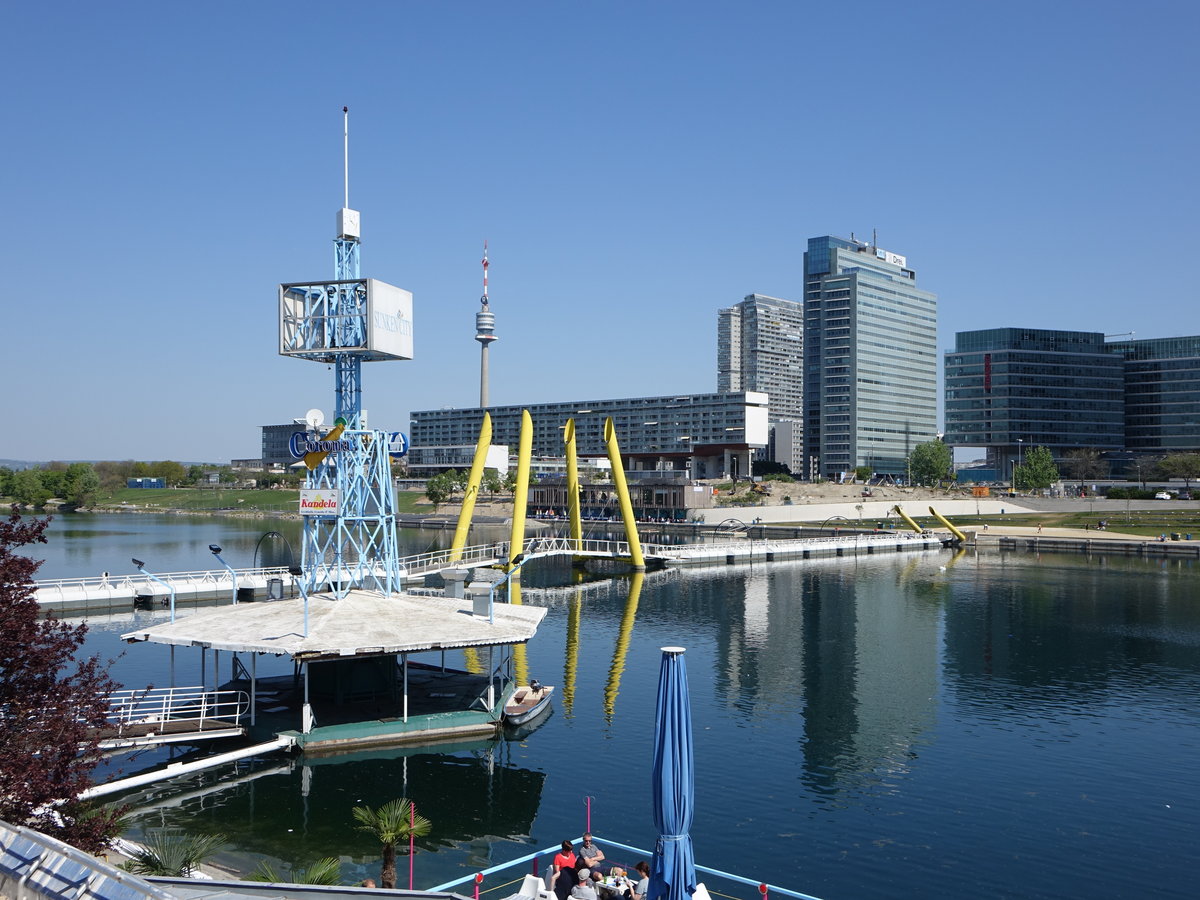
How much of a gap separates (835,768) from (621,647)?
27.8 meters

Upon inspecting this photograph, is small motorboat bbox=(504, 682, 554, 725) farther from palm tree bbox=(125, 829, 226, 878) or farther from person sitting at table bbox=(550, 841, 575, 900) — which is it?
palm tree bbox=(125, 829, 226, 878)

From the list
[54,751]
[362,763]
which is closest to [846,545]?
[362,763]

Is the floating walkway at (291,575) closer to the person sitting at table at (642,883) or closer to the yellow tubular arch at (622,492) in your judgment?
the yellow tubular arch at (622,492)

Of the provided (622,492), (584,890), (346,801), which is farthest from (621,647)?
(584,890)

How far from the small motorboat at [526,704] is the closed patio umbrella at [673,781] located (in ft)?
74.6

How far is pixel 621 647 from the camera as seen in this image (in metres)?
67.0

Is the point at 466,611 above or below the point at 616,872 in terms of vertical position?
above

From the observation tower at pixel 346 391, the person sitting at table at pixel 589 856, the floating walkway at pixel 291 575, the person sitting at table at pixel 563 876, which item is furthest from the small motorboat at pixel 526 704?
the person sitting at table at pixel 563 876

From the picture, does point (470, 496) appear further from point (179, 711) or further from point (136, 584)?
point (179, 711)

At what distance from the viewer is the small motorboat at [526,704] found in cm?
4397

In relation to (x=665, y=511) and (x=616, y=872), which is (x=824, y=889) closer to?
(x=616, y=872)

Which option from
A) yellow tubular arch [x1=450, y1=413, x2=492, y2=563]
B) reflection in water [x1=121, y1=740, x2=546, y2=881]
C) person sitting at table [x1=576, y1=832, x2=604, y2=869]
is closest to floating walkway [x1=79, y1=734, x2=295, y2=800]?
reflection in water [x1=121, y1=740, x2=546, y2=881]

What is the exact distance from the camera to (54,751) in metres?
19.2

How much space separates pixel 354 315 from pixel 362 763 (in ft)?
76.6
